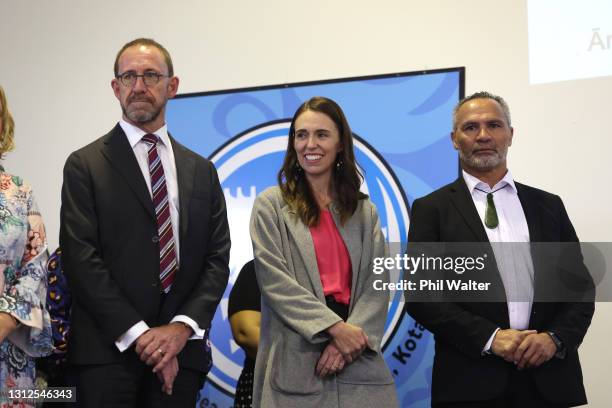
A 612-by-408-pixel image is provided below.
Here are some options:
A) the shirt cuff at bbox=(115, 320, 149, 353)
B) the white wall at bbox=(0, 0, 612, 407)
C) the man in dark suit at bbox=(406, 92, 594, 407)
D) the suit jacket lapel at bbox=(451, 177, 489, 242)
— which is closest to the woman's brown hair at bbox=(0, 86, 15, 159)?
the shirt cuff at bbox=(115, 320, 149, 353)

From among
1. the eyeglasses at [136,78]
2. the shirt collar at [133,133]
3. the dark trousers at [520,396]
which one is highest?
the eyeglasses at [136,78]

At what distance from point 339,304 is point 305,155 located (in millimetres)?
600

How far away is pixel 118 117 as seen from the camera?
4801mm

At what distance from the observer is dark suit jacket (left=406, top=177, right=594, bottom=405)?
8.74ft

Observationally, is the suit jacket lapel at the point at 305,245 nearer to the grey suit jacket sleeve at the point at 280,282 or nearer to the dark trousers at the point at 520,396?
the grey suit jacket sleeve at the point at 280,282

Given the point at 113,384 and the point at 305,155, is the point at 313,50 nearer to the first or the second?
the point at 305,155

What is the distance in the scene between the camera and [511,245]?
2.85 meters

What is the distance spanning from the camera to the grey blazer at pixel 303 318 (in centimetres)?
255

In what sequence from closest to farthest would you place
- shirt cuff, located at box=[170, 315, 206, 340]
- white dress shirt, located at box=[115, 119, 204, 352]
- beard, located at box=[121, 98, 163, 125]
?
1. shirt cuff, located at box=[170, 315, 206, 340]
2. white dress shirt, located at box=[115, 119, 204, 352]
3. beard, located at box=[121, 98, 163, 125]

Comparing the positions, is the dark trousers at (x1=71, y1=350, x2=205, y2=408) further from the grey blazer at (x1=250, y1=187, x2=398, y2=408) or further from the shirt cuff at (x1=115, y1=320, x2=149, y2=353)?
the grey blazer at (x1=250, y1=187, x2=398, y2=408)

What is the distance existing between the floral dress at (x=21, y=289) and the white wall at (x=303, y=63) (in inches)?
81.2

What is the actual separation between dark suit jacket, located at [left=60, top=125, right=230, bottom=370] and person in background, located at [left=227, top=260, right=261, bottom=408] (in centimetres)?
87

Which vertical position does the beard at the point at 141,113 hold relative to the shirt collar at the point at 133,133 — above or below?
above

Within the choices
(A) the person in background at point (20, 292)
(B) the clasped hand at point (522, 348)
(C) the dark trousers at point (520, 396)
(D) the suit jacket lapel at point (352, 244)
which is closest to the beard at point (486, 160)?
(D) the suit jacket lapel at point (352, 244)
